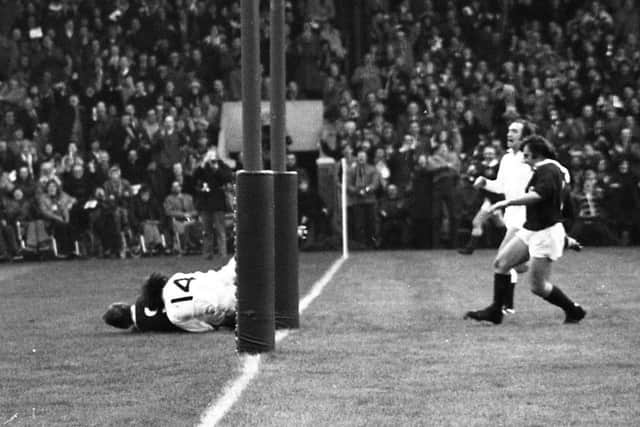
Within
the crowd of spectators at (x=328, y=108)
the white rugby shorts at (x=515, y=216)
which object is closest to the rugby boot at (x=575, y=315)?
the white rugby shorts at (x=515, y=216)

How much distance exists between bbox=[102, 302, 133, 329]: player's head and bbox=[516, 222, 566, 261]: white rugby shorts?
11.6 feet

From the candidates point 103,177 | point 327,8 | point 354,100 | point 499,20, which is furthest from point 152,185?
point 499,20

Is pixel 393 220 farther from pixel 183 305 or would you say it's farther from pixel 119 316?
pixel 183 305

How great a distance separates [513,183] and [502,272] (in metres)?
1.13

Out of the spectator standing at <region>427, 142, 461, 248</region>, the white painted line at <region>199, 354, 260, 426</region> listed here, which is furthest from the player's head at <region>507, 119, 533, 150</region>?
the spectator standing at <region>427, 142, 461, 248</region>

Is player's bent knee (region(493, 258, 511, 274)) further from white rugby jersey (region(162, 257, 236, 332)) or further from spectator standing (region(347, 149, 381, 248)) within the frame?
spectator standing (region(347, 149, 381, 248))

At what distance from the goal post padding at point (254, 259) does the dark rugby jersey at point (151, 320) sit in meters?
2.25

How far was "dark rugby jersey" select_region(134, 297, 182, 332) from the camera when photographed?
14023 millimetres

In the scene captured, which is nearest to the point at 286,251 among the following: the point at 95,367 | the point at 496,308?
the point at 496,308

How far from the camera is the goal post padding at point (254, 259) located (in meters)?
11.8

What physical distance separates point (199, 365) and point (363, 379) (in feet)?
4.73

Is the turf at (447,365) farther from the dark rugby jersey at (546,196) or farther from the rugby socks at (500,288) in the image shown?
Result: the dark rugby jersey at (546,196)

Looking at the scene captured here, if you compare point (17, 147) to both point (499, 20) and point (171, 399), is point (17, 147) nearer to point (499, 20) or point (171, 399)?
point (499, 20)

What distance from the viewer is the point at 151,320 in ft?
46.2
